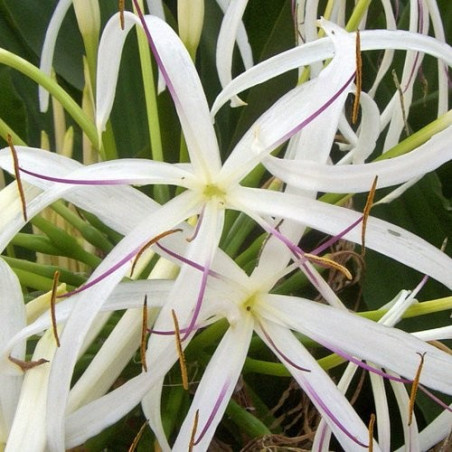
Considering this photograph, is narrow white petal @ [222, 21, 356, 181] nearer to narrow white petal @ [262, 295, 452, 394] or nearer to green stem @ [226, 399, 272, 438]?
narrow white petal @ [262, 295, 452, 394]

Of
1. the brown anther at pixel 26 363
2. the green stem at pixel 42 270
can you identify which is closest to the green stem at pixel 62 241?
the green stem at pixel 42 270

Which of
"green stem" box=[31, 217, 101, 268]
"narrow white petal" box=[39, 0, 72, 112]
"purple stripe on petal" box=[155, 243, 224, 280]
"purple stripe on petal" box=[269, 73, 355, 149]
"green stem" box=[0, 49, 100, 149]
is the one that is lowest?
"purple stripe on petal" box=[155, 243, 224, 280]

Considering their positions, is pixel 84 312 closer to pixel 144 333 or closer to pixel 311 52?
pixel 144 333

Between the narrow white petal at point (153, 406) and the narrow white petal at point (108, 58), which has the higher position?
the narrow white petal at point (108, 58)

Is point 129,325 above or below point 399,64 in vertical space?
below

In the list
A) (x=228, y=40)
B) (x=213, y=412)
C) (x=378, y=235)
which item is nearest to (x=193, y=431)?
(x=213, y=412)

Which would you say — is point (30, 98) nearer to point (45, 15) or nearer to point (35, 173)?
point (45, 15)

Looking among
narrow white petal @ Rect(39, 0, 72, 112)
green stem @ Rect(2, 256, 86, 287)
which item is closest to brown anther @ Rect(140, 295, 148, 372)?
green stem @ Rect(2, 256, 86, 287)

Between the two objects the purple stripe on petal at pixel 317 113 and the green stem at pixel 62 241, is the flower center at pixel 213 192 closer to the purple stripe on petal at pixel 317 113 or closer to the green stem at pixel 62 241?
the purple stripe on petal at pixel 317 113

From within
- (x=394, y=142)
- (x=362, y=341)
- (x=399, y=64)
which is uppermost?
(x=399, y=64)

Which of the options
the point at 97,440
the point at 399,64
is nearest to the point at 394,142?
the point at 399,64

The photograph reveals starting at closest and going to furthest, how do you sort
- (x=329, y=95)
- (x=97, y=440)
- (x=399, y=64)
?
(x=329, y=95) < (x=97, y=440) < (x=399, y=64)
